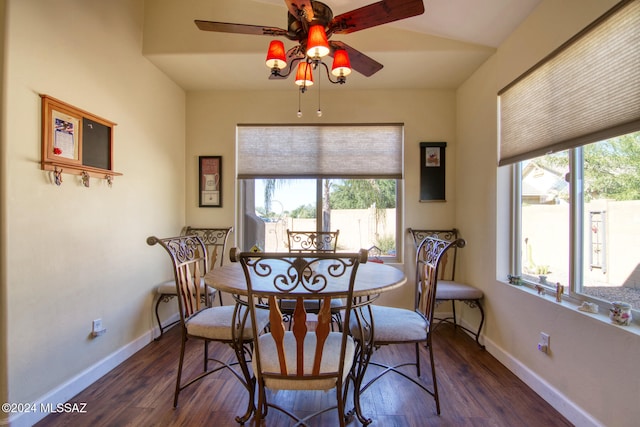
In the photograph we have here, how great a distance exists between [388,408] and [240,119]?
301 centimetres

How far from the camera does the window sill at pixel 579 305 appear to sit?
1360mm

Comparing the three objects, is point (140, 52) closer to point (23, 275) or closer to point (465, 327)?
point (23, 275)

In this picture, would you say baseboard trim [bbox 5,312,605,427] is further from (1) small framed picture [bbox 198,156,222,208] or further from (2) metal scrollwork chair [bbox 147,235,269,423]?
(1) small framed picture [bbox 198,156,222,208]

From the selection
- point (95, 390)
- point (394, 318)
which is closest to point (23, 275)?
point (95, 390)

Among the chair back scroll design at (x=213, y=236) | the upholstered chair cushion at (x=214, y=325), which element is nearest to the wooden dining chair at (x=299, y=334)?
the upholstered chair cushion at (x=214, y=325)

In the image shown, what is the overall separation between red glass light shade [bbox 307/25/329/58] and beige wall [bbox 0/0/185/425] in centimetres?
158

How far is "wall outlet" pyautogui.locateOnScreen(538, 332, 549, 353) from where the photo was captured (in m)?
1.79

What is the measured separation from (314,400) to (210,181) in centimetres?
242

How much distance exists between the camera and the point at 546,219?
Result: 1.99m

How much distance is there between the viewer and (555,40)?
1.74 m

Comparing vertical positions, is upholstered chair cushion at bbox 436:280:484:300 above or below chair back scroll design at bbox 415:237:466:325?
below

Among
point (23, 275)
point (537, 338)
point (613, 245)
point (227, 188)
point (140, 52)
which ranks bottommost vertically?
point (537, 338)

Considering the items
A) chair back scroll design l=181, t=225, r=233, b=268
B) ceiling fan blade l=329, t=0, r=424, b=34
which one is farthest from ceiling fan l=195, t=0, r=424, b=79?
chair back scroll design l=181, t=225, r=233, b=268

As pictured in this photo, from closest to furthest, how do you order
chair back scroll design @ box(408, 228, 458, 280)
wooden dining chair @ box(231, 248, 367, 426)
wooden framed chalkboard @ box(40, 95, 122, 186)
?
wooden dining chair @ box(231, 248, 367, 426) < wooden framed chalkboard @ box(40, 95, 122, 186) < chair back scroll design @ box(408, 228, 458, 280)
